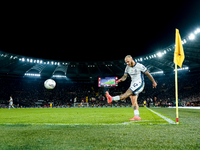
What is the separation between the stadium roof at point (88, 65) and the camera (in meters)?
32.7

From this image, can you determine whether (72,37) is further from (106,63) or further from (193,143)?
(193,143)

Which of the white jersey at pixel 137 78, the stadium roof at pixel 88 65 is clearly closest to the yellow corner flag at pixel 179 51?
the white jersey at pixel 137 78

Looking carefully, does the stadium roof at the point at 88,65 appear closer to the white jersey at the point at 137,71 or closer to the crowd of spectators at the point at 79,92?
the crowd of spectators at the point at 79,92

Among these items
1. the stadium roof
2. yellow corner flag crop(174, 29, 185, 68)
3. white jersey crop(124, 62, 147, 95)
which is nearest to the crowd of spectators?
the stadium roof

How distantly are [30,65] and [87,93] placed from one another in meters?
18.8

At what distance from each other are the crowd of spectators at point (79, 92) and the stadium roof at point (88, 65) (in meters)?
3.11

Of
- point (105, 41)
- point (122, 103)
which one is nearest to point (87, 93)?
point (122, 103)

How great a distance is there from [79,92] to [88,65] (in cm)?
955

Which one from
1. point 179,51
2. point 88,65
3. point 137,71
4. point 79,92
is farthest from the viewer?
point 79,92

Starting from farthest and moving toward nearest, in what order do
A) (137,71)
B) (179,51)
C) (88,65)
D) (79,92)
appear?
(79,92) → (88,65) → (137,71) → (179,51)

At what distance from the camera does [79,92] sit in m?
51.6

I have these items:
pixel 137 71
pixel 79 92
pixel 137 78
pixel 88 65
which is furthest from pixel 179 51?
pixel 79 92

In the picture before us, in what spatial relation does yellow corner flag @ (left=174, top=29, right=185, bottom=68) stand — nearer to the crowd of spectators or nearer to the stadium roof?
the stadium roof

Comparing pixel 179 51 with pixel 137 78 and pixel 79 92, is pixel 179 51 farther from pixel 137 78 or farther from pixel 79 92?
pixel 79 92
